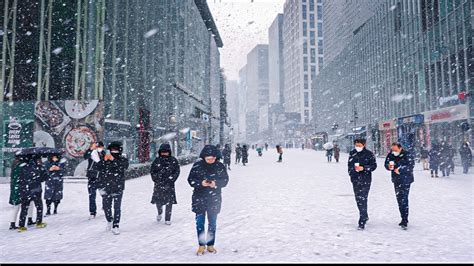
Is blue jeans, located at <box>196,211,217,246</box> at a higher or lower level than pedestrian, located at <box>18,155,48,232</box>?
lower

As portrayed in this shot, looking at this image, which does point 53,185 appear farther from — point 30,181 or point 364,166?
point 364,166

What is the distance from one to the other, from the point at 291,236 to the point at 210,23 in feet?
226

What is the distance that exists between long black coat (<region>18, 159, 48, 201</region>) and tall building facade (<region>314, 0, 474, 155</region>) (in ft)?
91.4

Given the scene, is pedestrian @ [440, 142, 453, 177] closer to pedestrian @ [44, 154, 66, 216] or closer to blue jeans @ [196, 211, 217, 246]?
blue jeans @ [196, 211, 217, 246]

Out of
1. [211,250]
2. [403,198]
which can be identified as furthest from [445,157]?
[211,250]

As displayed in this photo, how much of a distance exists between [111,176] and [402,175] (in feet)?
19.0

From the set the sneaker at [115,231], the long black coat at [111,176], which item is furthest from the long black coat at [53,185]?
the sneaker at [115,231]

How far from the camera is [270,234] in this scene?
21.1ft

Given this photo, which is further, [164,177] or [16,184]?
[164,177]

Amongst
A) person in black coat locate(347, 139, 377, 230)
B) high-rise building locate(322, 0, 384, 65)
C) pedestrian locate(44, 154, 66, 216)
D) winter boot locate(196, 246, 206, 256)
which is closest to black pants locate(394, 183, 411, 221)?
person in black coat locate(347, 139, 377, 230)

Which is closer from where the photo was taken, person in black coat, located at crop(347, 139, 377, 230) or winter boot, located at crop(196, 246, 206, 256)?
winter boot, located at crop(196, 246, 206, 256)

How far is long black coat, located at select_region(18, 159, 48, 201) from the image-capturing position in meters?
6.94

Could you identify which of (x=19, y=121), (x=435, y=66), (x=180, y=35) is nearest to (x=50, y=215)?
(x=19, y=121)

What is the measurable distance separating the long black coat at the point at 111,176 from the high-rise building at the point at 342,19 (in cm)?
4983
